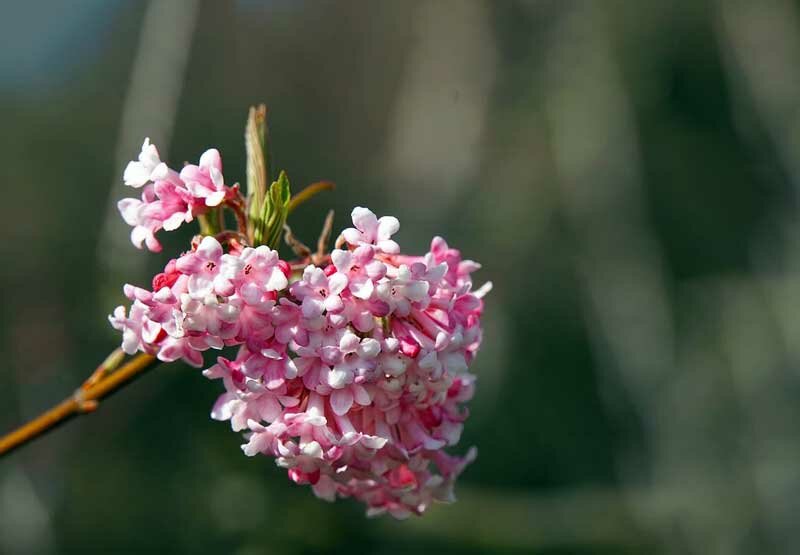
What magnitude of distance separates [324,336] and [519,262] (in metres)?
3.90

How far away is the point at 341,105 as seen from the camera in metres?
5.92

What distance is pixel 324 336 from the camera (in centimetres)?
87

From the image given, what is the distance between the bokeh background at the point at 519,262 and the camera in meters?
3.79

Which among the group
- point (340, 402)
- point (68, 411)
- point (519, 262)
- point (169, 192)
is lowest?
point (519, 262)

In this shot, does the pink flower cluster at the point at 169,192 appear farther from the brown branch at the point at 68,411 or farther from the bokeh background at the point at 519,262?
the bokeh background at the point at 519,262

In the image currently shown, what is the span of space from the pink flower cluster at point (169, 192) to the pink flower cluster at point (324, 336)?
12 mm

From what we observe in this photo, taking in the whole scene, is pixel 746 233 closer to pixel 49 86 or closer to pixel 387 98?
pixel 387 98

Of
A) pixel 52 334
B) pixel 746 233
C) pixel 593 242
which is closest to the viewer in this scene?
pixel 52 334

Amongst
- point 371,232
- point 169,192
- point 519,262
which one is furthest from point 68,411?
point 519,262

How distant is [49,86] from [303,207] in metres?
1.46

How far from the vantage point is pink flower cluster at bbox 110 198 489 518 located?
86cm

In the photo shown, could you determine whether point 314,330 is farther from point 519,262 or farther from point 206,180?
point 519,262

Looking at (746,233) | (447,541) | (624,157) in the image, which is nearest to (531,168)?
(624,157)

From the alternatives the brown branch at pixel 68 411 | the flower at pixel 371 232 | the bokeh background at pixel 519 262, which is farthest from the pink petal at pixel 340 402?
the bokeh background at pixel 519 262
